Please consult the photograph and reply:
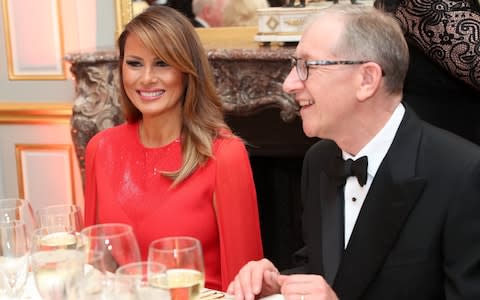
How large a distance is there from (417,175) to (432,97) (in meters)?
0.72

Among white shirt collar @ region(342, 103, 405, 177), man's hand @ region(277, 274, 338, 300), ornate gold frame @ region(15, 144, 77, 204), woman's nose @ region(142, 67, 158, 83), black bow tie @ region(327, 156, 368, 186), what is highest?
woman's nose @ region(142, 67, 158, 83)

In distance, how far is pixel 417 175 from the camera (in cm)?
162

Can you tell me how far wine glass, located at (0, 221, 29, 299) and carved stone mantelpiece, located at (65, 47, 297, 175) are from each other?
6.29ft

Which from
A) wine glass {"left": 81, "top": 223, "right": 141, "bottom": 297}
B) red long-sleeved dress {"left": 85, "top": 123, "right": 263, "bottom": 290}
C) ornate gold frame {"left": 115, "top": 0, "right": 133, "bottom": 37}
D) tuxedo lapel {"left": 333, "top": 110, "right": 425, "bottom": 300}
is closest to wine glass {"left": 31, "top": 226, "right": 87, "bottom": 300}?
wine glass {"left": 81, "top": 223, "right": 141, "bottom": 297}

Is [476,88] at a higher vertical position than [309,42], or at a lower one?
lower

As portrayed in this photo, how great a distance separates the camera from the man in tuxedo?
154cm

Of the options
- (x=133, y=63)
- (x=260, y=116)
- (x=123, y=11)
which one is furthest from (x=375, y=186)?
(x=123, y=11)

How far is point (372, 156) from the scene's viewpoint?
1.71 meters

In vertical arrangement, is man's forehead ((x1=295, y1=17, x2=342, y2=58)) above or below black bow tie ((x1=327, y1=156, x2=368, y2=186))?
above

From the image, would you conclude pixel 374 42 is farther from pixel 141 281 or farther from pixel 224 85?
pixel 224 85

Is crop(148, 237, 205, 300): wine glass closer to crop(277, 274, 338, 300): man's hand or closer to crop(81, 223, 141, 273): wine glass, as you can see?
crop(81, 223, 141, 273): wine glass

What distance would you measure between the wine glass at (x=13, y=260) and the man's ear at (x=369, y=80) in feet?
2.68

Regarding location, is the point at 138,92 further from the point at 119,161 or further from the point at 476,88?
the point at 476,88

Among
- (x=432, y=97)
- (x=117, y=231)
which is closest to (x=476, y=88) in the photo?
(x=432, y=97)
